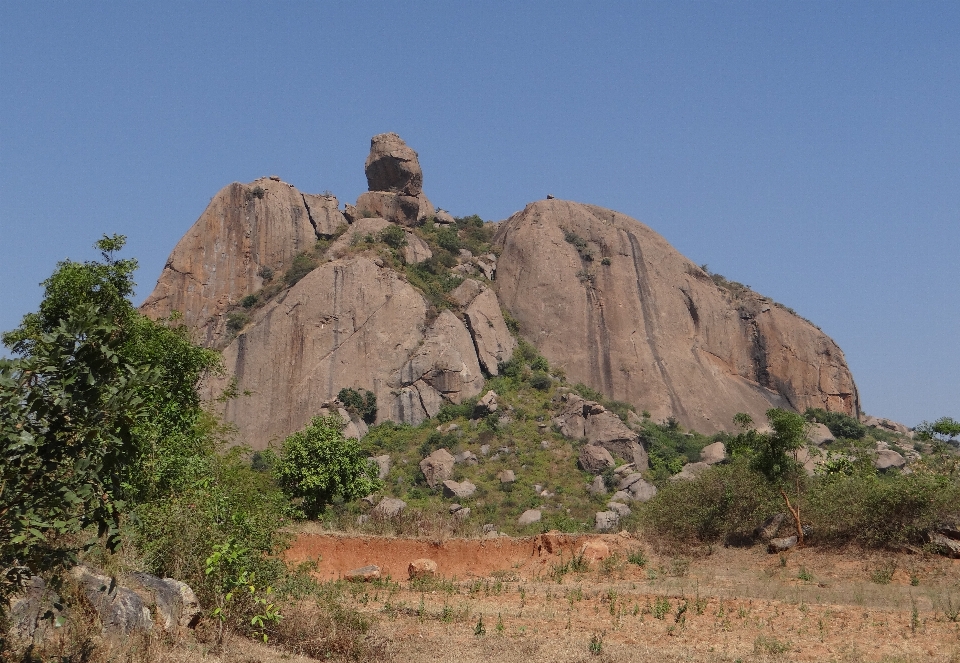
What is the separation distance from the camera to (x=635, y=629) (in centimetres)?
1142

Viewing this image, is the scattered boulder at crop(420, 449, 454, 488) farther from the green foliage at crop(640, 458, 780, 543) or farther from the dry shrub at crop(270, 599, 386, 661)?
the dry shrub at crop(270, 599, 386, 661)

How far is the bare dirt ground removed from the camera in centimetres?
1014

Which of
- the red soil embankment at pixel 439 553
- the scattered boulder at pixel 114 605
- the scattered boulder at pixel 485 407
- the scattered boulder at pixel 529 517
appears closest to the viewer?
the scattered boulder at pixel 114 605

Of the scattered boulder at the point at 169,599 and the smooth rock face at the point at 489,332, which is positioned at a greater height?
the smooth rock face at the point at 489,332

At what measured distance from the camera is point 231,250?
53.0 m

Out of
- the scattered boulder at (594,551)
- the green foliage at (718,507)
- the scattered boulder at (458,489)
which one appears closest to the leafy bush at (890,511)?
the green foliage at (718,507)

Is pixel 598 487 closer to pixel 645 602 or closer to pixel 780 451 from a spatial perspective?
pixel 780 451

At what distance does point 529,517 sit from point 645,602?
21.5 metres

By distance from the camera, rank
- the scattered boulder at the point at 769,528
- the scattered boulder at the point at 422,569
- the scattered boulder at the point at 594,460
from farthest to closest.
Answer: the scattered boulder at the point at 594,460
the scattered boulder at the point at 769,528
the scattered boulder at the point at 422,569

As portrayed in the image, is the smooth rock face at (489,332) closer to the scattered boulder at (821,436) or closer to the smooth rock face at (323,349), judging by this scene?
the smooth rock face at (323,349)

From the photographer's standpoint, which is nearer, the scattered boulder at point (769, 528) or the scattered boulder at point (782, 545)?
the scattered boulder at point (782, 545)

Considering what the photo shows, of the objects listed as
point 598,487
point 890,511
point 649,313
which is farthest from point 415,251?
point 890,511

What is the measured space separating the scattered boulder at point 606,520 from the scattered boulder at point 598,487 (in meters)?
2.97

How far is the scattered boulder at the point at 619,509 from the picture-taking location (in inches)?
1355
